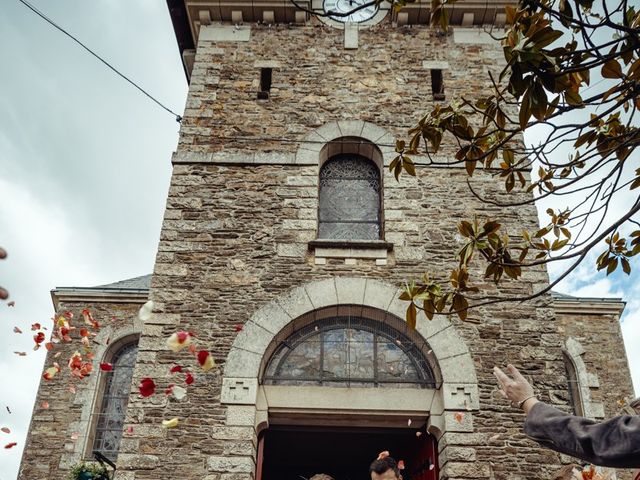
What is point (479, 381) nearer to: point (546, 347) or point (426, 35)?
point (546, 347)

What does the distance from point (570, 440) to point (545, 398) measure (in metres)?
4.48

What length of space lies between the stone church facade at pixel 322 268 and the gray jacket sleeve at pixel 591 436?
387 cm

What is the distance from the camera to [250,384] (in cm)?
613

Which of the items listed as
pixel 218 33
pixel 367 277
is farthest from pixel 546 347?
pixel 218 33

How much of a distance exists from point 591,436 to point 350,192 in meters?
5.88

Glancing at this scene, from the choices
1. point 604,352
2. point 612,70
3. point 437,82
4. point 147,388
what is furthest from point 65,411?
point 612,70

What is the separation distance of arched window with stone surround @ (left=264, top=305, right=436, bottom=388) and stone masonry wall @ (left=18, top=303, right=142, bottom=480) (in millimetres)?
5812

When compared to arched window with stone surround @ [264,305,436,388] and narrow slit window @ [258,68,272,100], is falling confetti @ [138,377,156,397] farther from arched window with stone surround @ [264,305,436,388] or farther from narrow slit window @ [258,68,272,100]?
narrow slit window @ [258,68,272,100]

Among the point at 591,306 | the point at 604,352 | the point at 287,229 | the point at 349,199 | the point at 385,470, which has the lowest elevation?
the point at 385,470

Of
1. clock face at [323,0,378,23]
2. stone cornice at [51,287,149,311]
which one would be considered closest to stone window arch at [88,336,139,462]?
stone cornice at [51,287,149,311]

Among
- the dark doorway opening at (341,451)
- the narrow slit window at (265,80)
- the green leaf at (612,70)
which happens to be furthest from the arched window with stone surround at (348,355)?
the green leaf at (612,70)

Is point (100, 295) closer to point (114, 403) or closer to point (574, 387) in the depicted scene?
point (114, 403)

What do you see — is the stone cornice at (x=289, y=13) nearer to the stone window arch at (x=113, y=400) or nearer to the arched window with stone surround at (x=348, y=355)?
the arched window with stone surround at (x=348, y=355)

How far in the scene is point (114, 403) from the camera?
11281 mm
